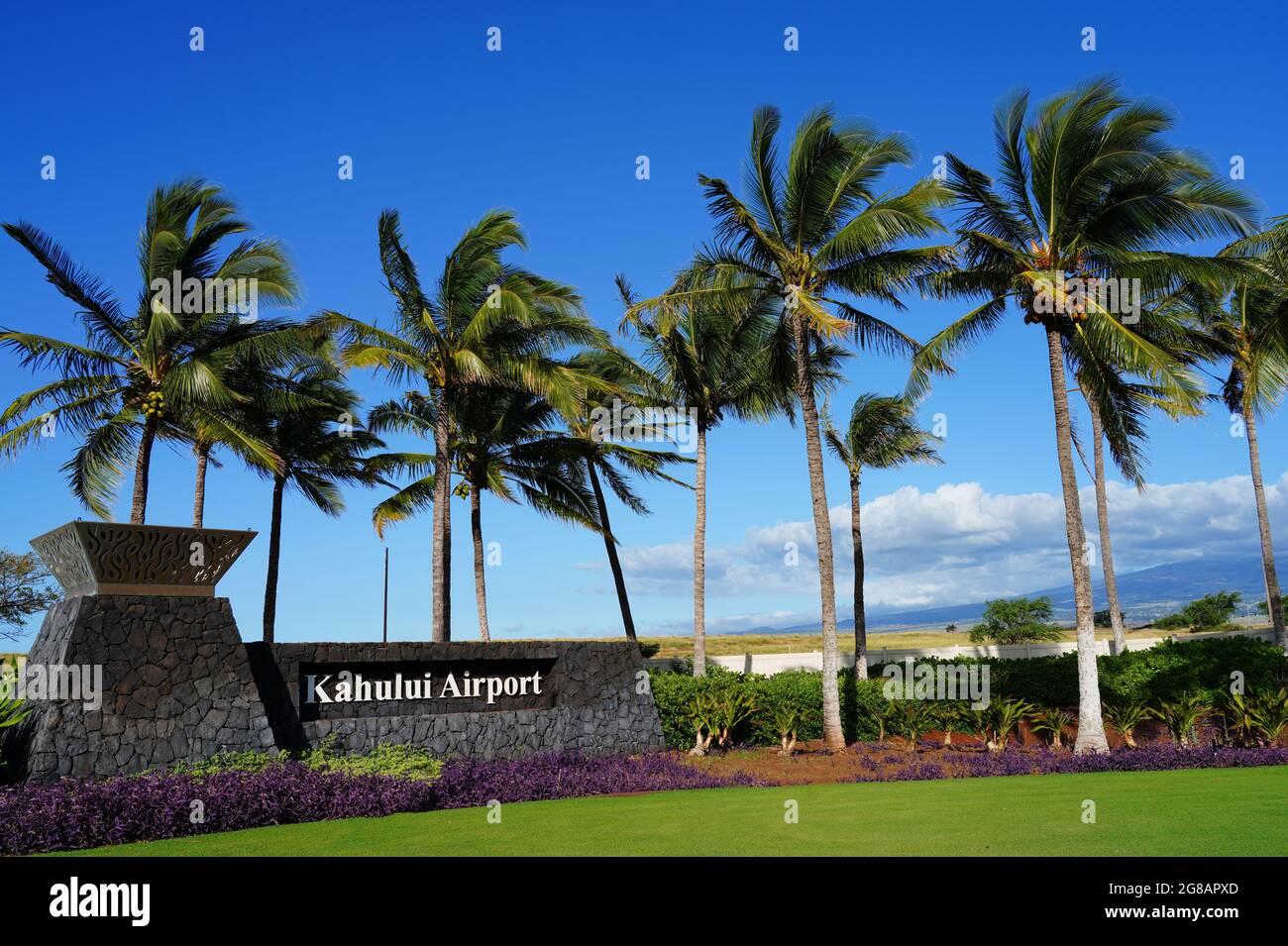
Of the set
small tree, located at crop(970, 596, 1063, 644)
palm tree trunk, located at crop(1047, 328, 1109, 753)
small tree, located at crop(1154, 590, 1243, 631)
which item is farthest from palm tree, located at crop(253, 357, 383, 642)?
small tree, located at crop(1154, 590, 1243, 631)

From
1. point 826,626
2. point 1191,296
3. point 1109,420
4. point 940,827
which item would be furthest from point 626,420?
point 940,827

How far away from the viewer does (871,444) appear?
3047 centimetres

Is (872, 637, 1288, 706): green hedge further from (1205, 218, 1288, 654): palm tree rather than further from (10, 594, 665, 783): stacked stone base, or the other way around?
(10, 594, 665, 783): stacked stone base

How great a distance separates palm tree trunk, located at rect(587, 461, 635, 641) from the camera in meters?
29.2

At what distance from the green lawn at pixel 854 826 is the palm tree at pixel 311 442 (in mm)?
16520

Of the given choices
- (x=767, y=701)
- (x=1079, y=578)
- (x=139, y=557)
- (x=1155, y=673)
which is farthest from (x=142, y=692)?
(x=1155, y=673)

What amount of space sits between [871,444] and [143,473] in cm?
1971

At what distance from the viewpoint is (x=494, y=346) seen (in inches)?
891

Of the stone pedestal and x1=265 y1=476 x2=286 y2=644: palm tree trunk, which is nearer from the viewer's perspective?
the stone pedestal

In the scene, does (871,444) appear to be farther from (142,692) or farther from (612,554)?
(142,692)

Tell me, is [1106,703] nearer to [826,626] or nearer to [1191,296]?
[826,626]

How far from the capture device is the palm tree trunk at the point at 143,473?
66.3 feet

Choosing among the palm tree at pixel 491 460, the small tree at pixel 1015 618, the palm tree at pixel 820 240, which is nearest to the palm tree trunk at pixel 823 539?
the palm tree at pixel 820 240
